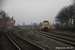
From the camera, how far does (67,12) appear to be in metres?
37.1

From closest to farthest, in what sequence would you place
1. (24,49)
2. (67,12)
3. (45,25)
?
(24,49) < (45,25) < (67,12)

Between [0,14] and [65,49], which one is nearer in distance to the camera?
[65,49]

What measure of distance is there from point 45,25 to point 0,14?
35.5 m

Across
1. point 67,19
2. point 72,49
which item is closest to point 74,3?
point 67,19

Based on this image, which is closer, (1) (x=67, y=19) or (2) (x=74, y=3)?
(2) (x=74, y=3)

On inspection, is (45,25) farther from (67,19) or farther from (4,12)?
(4,12)

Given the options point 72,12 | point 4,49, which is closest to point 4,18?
point 72,12

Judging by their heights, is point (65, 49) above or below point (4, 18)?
below

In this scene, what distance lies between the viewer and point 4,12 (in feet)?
184

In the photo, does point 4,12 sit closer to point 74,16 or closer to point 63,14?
point 63,14

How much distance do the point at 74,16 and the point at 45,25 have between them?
12740 millimetres

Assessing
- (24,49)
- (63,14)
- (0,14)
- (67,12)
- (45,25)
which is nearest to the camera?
(24,49)

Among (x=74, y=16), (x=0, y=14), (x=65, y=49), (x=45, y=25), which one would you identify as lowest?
(x=65, y=49)

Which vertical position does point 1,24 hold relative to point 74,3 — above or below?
below
